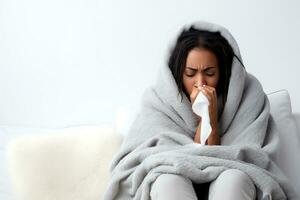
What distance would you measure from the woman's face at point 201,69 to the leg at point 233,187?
344mm

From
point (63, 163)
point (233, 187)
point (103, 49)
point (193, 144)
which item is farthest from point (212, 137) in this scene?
point (103, 49)

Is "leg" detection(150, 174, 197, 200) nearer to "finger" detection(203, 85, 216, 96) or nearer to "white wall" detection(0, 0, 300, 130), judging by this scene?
"finger" detection(203, 85, 216, 96)

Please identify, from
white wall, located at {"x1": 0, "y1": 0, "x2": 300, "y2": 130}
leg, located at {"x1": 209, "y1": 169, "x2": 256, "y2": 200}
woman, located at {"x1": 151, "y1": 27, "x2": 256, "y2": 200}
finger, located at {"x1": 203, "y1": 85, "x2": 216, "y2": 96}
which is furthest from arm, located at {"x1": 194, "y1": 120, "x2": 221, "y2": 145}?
white wall, located at {"x1": 0, "y1": 0, "x2": 300, "y2": 130}

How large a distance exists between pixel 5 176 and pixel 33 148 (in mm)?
118

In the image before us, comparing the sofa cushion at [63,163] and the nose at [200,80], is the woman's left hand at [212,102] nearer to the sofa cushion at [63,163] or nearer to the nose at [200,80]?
the nose at [200,80]

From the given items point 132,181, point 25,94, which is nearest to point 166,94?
point 132,181

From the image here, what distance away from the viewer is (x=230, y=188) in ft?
4.09

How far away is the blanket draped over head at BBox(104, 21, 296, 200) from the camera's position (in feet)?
4.51

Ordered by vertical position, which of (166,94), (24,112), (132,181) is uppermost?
(166,94)

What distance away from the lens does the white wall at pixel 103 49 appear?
199 centimetres

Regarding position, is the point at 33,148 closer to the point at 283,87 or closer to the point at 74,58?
the point at 74,58

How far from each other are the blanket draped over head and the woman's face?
0.04 meters

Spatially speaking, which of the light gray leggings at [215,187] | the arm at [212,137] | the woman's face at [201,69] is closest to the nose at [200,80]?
the woman's face at [201,69]

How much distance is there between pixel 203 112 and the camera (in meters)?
1.54
